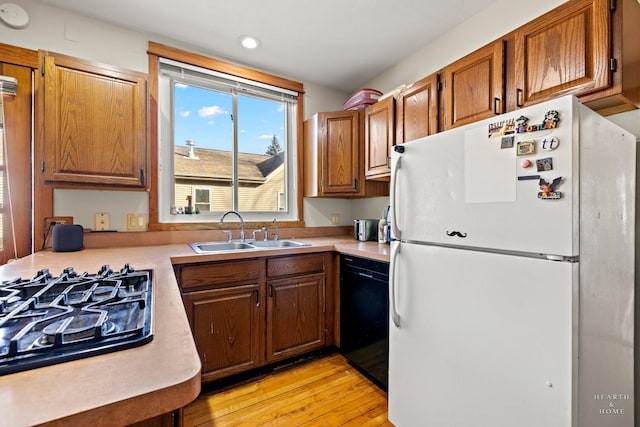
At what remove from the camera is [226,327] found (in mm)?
1850

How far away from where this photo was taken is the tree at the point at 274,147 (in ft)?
9.03

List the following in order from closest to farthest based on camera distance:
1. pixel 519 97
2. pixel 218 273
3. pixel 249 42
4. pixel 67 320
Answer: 1. pixel 67 320
2. pixel 519 97
3. pixel 218 273
4. pixel 249 42

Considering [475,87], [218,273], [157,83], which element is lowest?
[218,273]

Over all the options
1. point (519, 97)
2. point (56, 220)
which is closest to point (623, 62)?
point (519, 97)

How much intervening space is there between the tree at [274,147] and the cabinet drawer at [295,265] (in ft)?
3.70

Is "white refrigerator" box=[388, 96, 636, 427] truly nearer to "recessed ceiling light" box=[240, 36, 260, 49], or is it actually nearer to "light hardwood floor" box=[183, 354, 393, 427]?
"light hardwood floor" box=[183, 354, 393, 427]

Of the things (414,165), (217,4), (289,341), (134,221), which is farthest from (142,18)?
(289,341)

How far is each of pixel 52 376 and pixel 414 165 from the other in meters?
1.37

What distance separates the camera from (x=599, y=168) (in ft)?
3.26

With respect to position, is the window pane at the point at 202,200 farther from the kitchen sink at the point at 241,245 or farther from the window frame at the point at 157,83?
the kitchen sink at the point at 241,245

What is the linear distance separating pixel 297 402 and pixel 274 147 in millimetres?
2038

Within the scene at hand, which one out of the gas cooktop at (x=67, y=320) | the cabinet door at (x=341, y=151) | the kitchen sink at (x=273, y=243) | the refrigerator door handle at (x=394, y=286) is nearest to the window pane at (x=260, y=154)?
the kitchen sink at (x=273, y=243)

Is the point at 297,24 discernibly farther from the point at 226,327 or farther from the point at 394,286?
the point at 226,327

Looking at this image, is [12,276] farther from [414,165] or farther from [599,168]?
[599,168]
